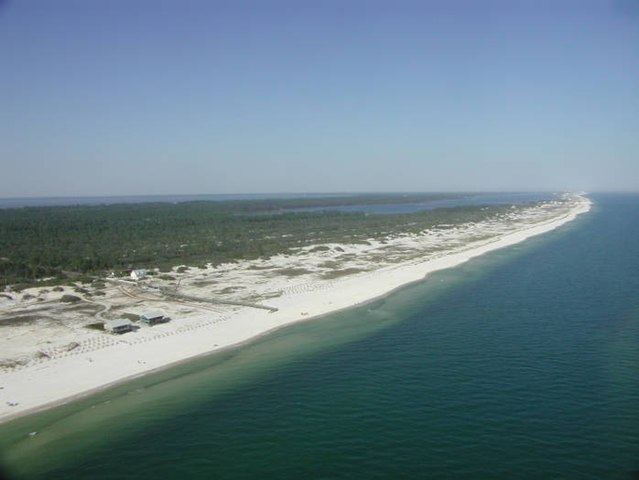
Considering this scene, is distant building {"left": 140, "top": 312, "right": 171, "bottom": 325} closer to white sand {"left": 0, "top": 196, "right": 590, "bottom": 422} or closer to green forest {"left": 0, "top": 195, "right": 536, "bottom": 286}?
white sand {"left": 0, "top": 196, "right": 590, "bottom": 422}

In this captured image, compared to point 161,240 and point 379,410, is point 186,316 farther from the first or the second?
point 161,240

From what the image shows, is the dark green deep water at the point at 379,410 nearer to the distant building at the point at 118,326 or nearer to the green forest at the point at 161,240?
the distant building at the point at 118,326

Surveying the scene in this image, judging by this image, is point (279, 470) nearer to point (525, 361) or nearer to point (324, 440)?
point (324, 440)

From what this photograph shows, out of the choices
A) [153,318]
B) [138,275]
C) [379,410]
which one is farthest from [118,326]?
[379,410]

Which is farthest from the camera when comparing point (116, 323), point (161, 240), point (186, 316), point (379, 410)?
point (161, 240)

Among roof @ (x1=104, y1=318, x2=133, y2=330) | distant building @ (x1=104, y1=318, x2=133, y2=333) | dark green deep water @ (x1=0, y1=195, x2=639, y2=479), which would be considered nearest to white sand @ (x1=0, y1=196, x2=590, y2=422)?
distant building @ (x1=104, y1=318, x2=133, y2=333)
